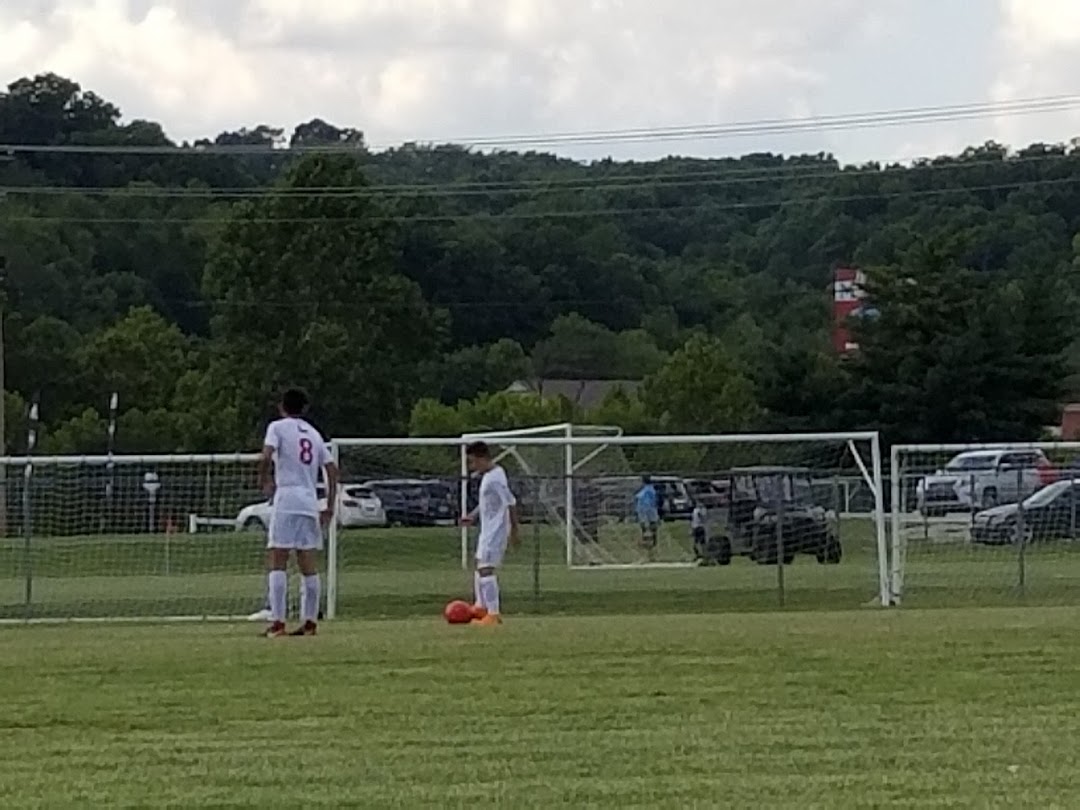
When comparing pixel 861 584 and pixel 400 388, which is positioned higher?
pixel 400 388

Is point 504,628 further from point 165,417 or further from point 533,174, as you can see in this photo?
point 533,174

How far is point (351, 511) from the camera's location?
3391 cm

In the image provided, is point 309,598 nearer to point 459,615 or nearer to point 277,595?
point 277,595

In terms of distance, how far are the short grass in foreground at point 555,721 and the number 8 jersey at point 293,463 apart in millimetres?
1180

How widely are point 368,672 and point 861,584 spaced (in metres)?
17.3

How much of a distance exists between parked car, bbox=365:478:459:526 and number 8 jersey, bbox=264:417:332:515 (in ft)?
48.1

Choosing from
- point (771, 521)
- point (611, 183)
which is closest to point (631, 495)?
point (771, 521)

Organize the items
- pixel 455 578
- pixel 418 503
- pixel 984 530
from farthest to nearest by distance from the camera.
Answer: pixel 418 503, pixel 984 530, pixel 455 578

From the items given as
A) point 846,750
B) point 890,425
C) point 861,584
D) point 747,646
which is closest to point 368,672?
point 747,646

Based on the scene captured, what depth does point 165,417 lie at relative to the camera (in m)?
74.3

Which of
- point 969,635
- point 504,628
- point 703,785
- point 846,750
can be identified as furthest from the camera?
point 504,628

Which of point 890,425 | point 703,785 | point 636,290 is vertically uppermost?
point 636,290

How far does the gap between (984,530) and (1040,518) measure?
0.75 m

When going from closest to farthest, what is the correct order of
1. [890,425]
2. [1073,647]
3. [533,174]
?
[1073,647] → [890,425] → [533,174]
